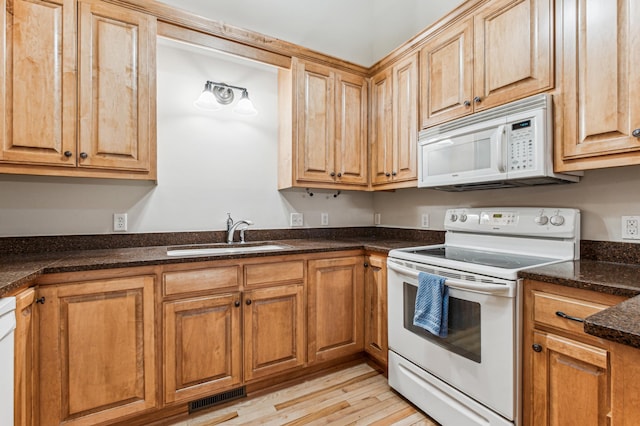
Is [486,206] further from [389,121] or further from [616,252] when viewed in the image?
[389,121]

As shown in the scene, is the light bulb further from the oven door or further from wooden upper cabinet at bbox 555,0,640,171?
wooden upper cabinet at bbox 555,0,640,171

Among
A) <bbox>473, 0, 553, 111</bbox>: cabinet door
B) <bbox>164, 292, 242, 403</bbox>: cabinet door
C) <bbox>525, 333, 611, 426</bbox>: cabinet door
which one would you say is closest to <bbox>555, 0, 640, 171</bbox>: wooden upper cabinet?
<bbox>473, 0, 553, 111</bbox>: cabinet door

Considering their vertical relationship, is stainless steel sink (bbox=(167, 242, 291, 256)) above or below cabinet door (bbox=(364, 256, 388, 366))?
above

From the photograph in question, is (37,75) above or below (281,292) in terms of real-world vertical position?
above

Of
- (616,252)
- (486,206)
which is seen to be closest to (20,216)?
(486,206)

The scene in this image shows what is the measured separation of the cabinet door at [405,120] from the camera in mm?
2283

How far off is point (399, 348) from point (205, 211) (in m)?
1.68

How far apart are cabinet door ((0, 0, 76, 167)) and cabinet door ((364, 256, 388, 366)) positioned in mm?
1962

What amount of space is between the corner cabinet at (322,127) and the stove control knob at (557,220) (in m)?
1.37

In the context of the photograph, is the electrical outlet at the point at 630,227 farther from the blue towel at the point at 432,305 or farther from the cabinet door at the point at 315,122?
the cabinet door at the point at 315,122

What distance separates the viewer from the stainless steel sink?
6.94 ft

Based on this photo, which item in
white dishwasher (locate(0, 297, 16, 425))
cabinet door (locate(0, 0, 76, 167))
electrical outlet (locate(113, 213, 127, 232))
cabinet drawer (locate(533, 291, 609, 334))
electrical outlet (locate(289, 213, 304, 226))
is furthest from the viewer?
electrical outlet (locate(289, 213, 304, 226))

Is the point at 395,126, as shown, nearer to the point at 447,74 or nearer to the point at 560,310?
the point at 447,74

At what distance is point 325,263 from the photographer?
2166mm
